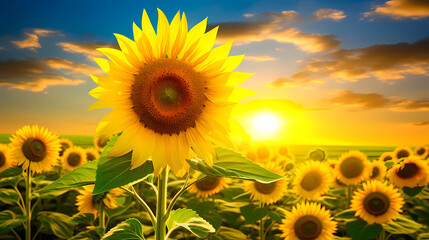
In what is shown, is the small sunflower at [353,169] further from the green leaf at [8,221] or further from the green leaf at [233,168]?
→ the green leaf at [8,221]

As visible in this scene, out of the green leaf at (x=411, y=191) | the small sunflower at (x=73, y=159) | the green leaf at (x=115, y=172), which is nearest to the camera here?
the green leaf at (x=115, y=172)

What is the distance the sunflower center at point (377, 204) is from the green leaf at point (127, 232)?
2.98m

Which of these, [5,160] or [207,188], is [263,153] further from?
[5,160]

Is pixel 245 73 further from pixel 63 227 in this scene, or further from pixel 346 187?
pixel 346 187

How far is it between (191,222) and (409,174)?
3842 millimetres

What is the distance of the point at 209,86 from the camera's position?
4.65ft

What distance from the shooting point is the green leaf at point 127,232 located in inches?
56.9

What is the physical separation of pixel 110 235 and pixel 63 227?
2760 mm

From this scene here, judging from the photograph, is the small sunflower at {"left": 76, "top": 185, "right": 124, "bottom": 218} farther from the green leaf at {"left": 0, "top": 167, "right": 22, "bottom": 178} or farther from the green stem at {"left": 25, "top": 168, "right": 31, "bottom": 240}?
the green leaf at {"left": 0, "top": 167, "right": 22, "bottom": 178}

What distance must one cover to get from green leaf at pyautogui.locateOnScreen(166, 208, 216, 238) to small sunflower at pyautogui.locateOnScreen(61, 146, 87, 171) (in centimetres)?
400

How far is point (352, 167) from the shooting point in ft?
15.9

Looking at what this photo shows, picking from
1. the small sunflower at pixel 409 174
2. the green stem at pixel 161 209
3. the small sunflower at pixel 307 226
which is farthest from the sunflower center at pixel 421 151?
the green stem at pixel 161 209

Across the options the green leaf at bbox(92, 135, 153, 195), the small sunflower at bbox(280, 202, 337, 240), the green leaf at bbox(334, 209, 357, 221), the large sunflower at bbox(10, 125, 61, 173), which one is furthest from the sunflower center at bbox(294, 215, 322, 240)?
the large sunflower at bbox(10, 125, 61, 173)

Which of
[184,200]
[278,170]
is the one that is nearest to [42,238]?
[184,200]
